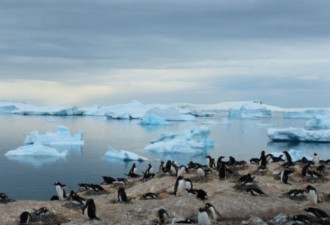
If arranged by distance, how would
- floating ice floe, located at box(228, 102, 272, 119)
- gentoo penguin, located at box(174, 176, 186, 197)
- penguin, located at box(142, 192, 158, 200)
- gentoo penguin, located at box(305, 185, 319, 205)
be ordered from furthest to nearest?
floating ice floe, located at box(228, 102, 272, 119), gentoo penguin, located at box(174, 176, 186, 197), penguin, located at box(142, 192, 158, 200), gentoo penguin, located at box(305, 185, 319, 205)

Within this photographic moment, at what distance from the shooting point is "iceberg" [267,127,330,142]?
229 ft

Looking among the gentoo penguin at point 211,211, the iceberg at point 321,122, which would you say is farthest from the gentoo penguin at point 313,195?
the iceberg at point 321,122

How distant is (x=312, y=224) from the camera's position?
48.6ft

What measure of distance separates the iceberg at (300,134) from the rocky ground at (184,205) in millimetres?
50980

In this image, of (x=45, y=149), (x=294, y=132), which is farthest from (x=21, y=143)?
(x=294, y=132)

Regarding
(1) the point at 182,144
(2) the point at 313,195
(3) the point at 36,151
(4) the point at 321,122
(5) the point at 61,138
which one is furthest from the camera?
(4) the point at 321,122

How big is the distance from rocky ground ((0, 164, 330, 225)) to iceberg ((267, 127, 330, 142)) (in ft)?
Answer: 167

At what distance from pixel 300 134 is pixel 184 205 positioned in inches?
2217

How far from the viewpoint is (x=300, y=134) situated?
230 ft

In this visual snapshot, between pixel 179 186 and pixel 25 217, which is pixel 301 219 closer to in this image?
pixel 179 186

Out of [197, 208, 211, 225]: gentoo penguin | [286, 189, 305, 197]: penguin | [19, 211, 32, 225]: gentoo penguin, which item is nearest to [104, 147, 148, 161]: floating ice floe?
[286, 189, 305, 197]: penguin

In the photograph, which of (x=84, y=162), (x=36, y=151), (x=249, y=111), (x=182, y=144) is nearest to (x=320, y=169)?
(x=84, y=162)

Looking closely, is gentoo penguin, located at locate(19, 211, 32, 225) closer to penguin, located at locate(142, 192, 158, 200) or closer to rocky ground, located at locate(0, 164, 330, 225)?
rocky ground, located at locate(0, 164, 330, 225)

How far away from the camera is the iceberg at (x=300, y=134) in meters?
69.8
